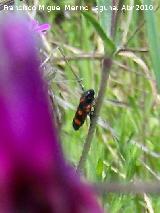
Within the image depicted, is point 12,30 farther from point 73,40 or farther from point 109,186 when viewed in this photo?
point 73,40

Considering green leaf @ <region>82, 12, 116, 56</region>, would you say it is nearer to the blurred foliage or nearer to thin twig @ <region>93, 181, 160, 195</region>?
the blurred foliage

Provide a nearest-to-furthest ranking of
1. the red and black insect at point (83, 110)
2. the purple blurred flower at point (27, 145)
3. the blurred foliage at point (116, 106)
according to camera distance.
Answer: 1. the purple blurred flower at point (27, 145)
2. the red and black insect at point (83, 110)
3. the blurred foliage at point (116, 106)

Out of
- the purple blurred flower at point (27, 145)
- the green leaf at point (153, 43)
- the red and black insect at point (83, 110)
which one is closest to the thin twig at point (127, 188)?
the purple blurred flower at point (27, 145)

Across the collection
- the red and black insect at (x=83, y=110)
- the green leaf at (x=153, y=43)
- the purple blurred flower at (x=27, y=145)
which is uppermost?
the purple blurred flower at (x=27, y=145)

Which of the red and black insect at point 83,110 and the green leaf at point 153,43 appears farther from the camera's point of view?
the red and black insect at point 83,110

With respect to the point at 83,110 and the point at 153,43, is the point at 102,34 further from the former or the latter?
the point at 83,110

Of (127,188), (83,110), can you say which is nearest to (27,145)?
(127,188)

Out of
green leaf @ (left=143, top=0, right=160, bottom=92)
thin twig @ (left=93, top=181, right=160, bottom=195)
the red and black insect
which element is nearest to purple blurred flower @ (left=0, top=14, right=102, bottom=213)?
thin twig @ (left=93, top=181, right=160, bottom=195)

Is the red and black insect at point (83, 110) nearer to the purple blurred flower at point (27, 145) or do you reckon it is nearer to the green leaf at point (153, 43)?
the green leaf at point (153, 43)
